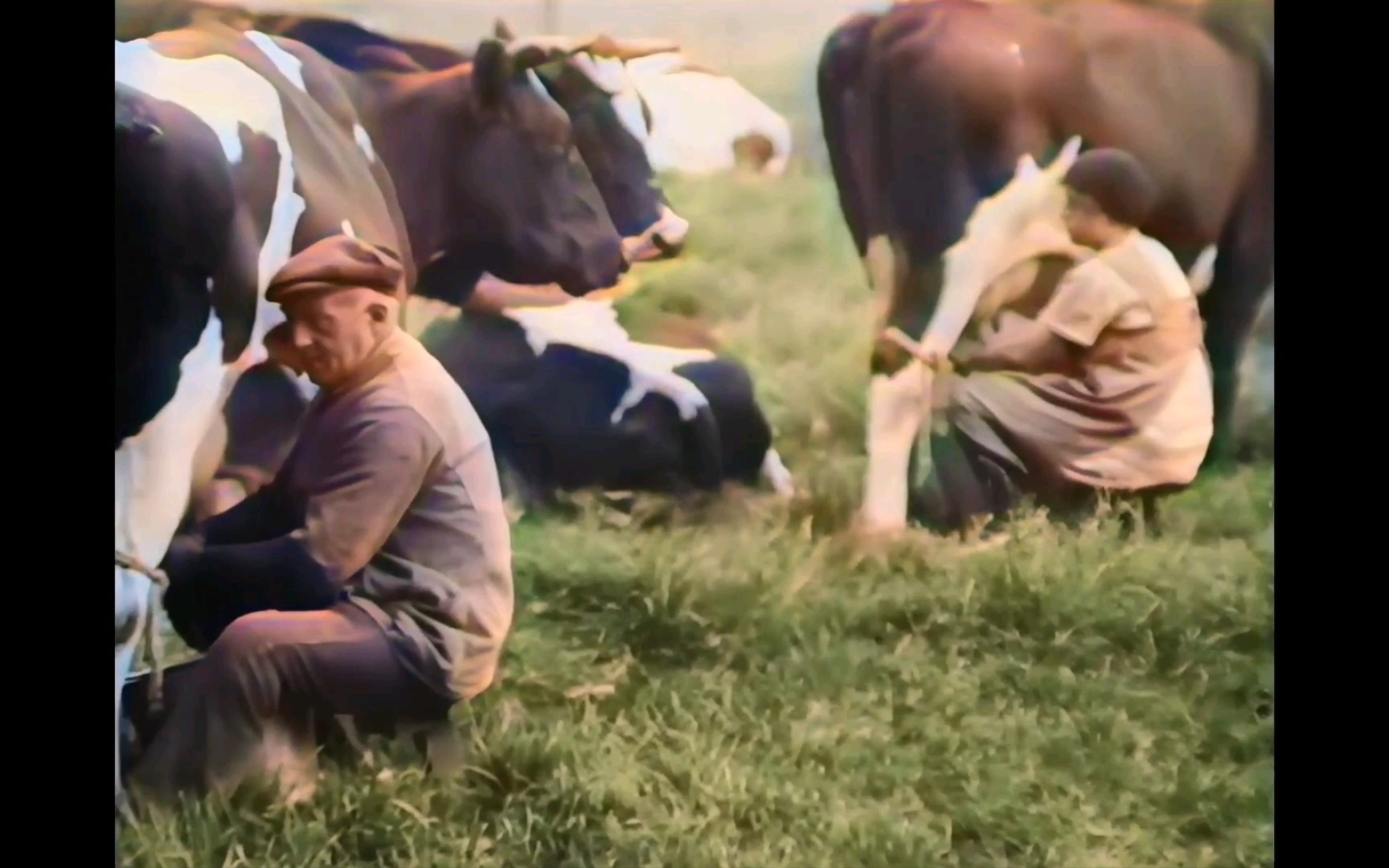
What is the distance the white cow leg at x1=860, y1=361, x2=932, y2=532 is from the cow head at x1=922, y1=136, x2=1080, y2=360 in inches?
1.7

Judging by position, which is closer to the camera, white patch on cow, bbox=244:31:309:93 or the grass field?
the grass field

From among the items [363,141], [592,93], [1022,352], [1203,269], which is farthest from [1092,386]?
[363,141]

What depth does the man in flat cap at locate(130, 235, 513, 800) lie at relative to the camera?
4.13 feet

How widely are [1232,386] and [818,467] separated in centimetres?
48

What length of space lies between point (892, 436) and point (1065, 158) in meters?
0.37

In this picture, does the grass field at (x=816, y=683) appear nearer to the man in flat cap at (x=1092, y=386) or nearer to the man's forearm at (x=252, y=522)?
the man in flat cap at (x=1092, y=386)

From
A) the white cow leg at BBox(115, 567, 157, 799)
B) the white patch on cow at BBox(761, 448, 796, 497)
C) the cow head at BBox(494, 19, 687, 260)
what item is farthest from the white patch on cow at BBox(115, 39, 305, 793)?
the white patch on cow at BBox(761, 448, 796, 497)

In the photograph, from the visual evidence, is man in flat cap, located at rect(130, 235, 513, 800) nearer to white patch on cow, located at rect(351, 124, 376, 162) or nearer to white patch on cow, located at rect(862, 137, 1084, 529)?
white patch on cow, located at rect(351, 124, 376, 162)

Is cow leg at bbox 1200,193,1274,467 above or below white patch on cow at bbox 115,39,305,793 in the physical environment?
above

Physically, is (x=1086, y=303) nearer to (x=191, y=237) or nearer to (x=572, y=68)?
(x=572, y=68)

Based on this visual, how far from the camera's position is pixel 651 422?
1290 mm

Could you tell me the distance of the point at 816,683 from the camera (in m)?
1.25

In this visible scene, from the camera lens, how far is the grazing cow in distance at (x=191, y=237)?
1298 millimetres
